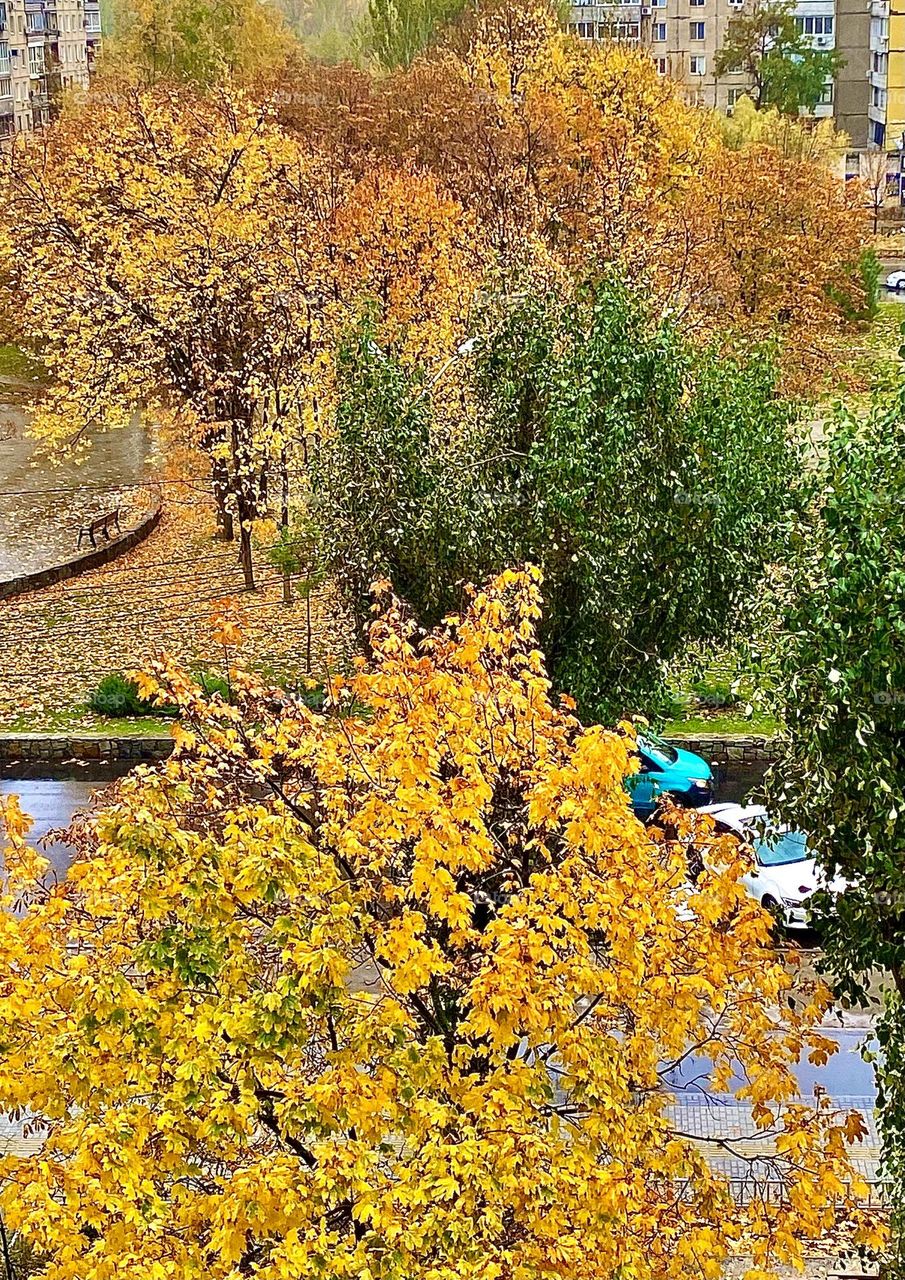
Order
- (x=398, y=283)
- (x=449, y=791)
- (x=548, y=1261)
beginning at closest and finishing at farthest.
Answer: (x=548, y=1261)
(x=449, y=791)
(x=398, y=283)

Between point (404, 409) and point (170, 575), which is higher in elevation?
point (404, 409)

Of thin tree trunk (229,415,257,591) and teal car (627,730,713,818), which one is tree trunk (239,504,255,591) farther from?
teal car (627,730,713,818)

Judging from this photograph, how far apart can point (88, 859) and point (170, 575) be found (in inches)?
820

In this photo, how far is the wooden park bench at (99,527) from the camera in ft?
106

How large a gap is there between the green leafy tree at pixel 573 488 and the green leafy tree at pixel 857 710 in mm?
4867

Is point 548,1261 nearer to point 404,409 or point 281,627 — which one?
point 404,409

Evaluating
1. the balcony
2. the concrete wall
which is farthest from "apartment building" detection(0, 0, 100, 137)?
the concrete wall

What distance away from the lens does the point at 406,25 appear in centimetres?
5338

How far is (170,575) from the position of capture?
30328 mm

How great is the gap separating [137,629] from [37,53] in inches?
2614

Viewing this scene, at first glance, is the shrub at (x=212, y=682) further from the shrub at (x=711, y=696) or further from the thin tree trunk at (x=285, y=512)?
the shrub at (x=711, y=696)

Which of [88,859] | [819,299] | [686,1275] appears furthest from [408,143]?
[686,1275]

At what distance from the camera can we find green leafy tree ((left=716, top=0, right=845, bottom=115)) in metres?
63.1

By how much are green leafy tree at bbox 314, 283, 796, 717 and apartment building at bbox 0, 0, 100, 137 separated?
61.8m
